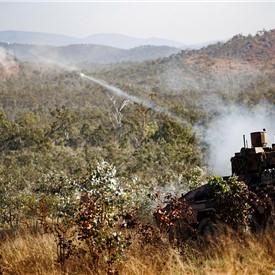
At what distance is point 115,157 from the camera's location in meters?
38.3

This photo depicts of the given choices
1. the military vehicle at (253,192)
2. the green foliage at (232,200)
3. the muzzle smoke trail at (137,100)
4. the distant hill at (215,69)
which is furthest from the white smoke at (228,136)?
the distant hill at (215,69)

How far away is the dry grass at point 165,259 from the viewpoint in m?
5.89

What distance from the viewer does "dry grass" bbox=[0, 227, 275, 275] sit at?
19.3 feet

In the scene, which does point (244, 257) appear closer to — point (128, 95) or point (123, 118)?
point (123, 118)

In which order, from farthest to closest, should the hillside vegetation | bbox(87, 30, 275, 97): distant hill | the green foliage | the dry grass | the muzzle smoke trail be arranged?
1. bbox(87, 30, 275, 97): distant hill
2. the muzzle smoke trail
3. the green foliage
4. the hillside vegetation
5. the dry grass

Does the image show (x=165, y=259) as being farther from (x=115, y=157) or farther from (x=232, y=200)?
(x=115, y=157)

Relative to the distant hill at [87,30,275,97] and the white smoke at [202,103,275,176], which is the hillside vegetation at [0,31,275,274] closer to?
the distant hill at [87,30,275,97]

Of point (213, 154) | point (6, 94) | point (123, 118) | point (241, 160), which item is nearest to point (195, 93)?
point (123, 118)

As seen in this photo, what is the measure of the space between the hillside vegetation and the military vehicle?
0.77m

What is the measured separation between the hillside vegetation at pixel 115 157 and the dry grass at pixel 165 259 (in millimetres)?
24

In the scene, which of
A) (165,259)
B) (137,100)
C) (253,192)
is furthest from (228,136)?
(137,100)

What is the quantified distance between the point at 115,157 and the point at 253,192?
1173 inches

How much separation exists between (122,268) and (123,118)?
49.2m

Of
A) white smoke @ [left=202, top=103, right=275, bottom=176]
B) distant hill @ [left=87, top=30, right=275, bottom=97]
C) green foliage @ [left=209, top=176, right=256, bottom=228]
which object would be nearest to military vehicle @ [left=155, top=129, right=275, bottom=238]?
green foliage @ [left=209, top=176, right=256, bottom=228]
